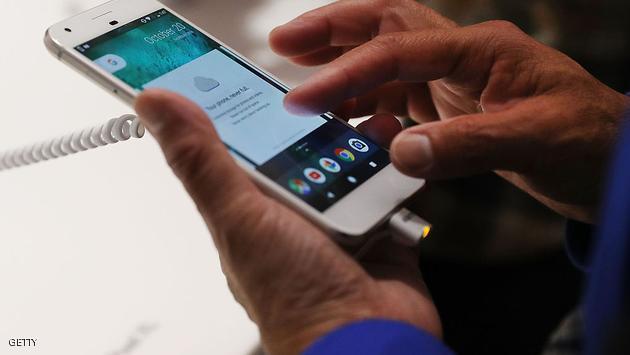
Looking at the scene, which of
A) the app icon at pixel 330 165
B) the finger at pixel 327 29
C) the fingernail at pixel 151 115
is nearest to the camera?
the fingernail at pixel 151 115

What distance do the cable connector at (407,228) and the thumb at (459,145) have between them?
1.4 inches

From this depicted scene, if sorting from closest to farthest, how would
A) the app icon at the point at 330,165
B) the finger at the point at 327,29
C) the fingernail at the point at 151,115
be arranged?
the fingernail at the point at 151,115 → the app icon at the point at 330,165 → the finger at the point at 327,29

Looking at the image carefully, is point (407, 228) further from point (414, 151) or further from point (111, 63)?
point (111, 63)

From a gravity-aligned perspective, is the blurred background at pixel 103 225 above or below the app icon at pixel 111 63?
below

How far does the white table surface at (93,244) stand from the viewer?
0.57 metres

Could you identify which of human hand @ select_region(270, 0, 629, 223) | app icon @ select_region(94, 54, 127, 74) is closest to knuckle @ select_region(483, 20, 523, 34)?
human hand @ select_region(270, 0, 629, 223)

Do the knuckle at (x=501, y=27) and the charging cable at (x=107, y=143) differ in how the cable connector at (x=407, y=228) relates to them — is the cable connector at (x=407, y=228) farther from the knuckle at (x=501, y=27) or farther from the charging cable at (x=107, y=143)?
the knuckle at (x=501, y=27)

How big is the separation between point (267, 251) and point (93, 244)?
23 cm

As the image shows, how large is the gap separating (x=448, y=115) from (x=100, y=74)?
0.35 m

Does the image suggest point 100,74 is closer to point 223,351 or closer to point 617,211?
point 223,351

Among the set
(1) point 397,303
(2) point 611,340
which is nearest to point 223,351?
(1) point 397,303

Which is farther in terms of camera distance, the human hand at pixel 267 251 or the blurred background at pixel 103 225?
the blurred background at pixel 103 225

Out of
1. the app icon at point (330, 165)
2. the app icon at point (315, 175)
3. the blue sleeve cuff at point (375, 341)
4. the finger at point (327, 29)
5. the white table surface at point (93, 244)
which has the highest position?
the finger at point (327, 29)

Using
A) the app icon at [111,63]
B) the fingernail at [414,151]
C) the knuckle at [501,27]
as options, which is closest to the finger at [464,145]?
the fingernail at [414,151]
